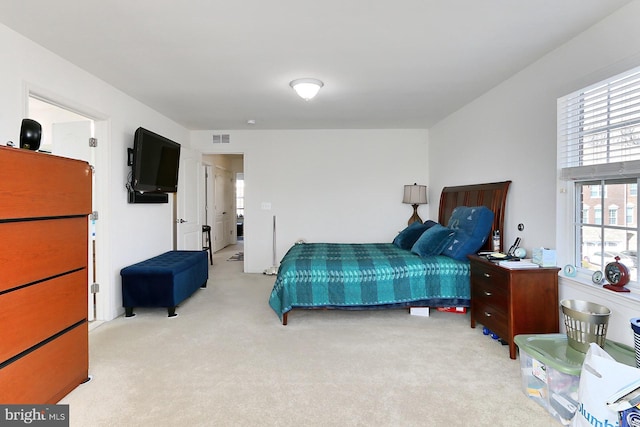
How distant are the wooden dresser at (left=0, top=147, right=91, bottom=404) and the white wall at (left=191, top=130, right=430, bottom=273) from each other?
3515 millimetres

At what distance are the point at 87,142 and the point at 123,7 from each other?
6.19ft

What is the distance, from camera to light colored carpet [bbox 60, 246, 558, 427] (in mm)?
1871

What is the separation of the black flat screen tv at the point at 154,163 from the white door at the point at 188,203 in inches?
14.9

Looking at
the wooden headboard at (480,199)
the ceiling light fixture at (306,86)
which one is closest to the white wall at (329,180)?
the wooden headboard at (480,199)

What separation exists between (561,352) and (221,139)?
5.32 meters

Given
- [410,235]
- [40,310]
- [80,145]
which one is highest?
[80,145]

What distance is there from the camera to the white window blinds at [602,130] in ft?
6.58

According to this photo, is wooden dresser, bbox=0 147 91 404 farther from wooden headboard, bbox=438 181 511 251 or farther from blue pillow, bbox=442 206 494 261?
wooden headboard, bbox=438 181 511 251

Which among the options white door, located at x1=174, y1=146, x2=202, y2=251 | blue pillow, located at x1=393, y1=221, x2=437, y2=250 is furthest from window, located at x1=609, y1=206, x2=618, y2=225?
white door, located at x1=174, y1=146, x2=202, y2=251

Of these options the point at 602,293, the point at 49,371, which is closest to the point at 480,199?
the point at 602,293

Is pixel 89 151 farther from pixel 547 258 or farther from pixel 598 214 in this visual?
pixel 598 214

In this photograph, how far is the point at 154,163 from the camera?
404cm

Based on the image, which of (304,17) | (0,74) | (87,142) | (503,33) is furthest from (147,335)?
(503,33)

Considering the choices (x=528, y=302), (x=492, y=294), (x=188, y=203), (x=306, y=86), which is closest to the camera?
(x=528, y=302)
